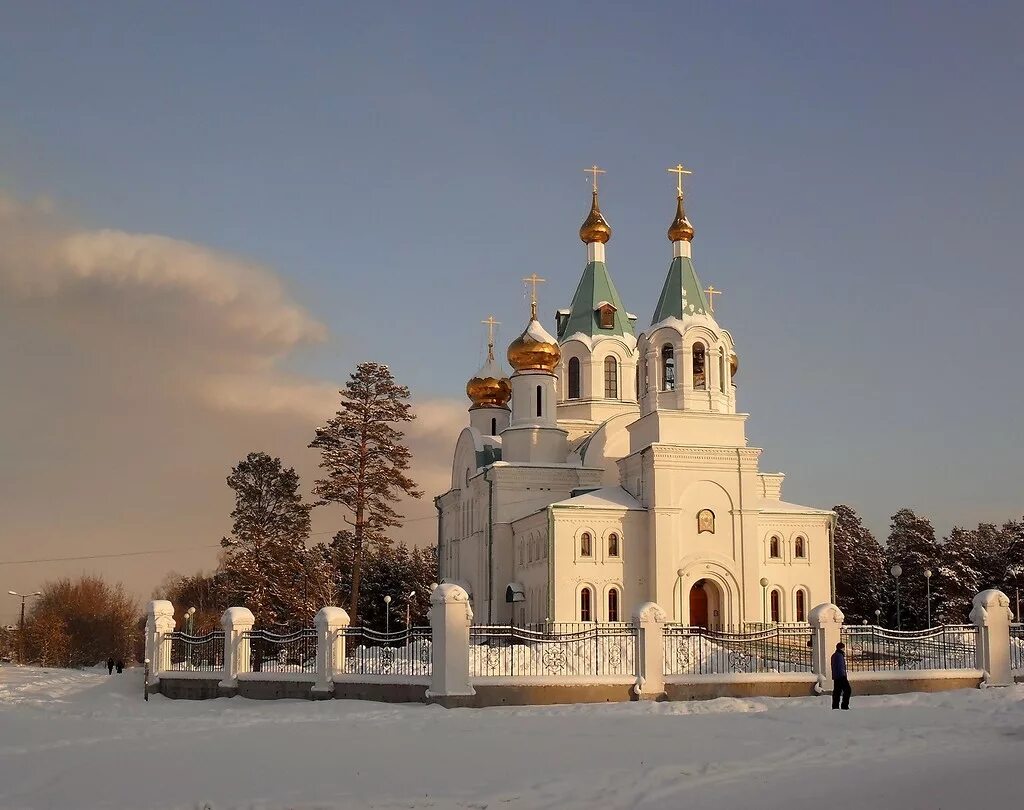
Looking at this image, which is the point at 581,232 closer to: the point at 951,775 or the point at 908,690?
the point at 908,690

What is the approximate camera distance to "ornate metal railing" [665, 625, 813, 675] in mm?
19797

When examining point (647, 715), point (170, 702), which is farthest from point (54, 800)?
point (170, 702)

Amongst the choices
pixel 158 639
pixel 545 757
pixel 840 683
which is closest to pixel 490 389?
pixel 158 639

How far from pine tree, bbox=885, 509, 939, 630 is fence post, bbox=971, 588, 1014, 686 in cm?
3202

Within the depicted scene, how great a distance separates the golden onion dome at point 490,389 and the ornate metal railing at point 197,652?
20.5m

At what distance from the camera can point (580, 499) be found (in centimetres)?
3366

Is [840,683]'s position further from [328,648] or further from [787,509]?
[787,509]

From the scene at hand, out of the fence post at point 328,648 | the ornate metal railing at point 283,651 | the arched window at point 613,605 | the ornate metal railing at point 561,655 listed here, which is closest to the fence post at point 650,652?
the ornate metal railing at point 561,655

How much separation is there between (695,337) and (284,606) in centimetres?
1869

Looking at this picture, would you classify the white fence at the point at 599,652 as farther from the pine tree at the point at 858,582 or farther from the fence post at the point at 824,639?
the pine tree at the point at 858,582

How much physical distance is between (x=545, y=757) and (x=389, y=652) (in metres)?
8.25

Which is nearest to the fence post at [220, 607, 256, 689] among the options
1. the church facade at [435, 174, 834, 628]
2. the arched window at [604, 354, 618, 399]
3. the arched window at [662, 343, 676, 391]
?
the church facade at [435, 174, 834, 628]

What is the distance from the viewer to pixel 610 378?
41250mm

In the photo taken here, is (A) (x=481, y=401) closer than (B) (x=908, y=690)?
No
